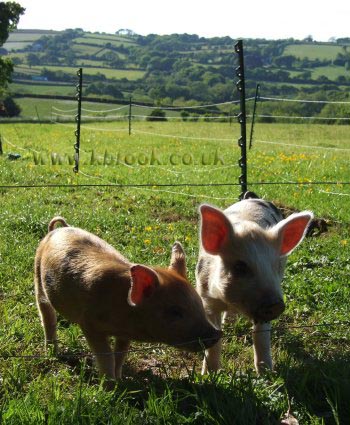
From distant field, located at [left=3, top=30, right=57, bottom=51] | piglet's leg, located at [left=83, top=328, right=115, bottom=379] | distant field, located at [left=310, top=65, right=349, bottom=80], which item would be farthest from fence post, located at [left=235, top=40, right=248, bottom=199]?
distant field, located at [left=3, top=30, right=57, bottom=51]

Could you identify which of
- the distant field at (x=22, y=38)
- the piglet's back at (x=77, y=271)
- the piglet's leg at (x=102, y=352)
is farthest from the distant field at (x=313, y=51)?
the piglet's leg at (x=102, y=352)

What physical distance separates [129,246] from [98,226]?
923 mm

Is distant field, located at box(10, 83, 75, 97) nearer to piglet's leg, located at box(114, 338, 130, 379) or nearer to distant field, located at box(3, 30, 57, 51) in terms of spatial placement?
piglet's leg, located at box(114, 338, 130, 379)

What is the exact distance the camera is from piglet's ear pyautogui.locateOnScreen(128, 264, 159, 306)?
3504 millimetres

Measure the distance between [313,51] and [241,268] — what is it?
112674 millimetres

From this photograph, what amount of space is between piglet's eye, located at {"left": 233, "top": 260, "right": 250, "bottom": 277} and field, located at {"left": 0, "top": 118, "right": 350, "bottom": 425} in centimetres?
41

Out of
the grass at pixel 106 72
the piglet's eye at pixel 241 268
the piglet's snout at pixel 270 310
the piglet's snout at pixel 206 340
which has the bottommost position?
the piglet's snout at pixel 206 340

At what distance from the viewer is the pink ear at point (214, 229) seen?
389cm

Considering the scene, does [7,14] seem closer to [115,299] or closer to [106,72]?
[115,299]

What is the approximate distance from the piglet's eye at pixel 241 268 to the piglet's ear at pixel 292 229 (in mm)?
371

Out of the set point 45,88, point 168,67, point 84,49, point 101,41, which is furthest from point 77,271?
point 101,41

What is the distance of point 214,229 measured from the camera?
394 centimetres

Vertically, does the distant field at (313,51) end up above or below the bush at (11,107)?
above

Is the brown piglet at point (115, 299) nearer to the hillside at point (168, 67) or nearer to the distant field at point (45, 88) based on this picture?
the hillside at point (168, 67)
